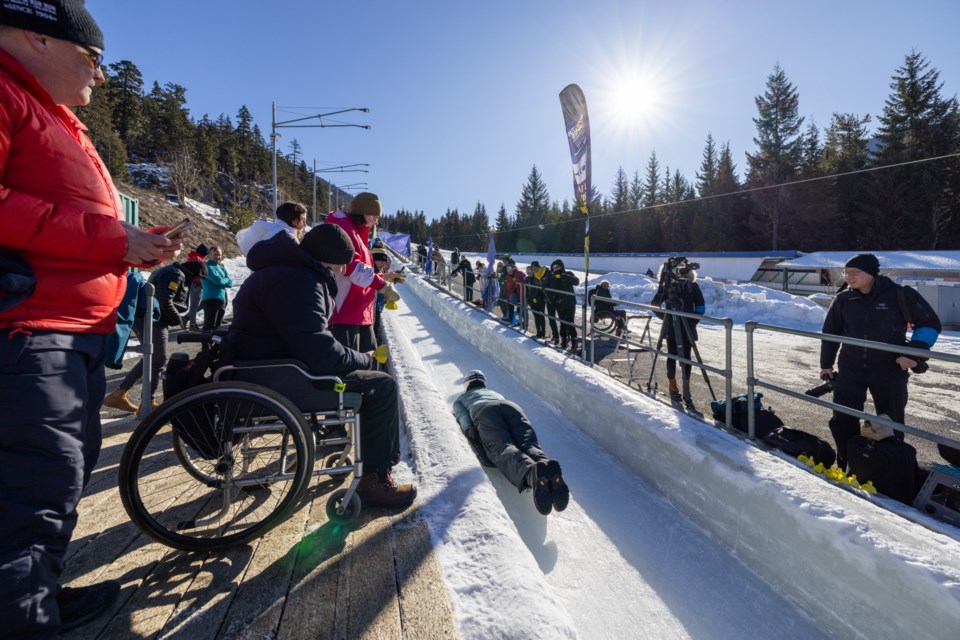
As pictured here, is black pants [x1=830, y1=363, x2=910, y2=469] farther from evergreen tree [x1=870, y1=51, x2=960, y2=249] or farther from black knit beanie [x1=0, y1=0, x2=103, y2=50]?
evergreen tree [x1=870, y1=51, x2=960, y2=249]

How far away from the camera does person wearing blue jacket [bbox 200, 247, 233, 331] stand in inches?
280

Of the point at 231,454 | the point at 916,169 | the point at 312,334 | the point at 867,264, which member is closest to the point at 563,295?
the point at 867,264

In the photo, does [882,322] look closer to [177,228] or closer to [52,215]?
[177,228]

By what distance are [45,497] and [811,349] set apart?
1157 cm

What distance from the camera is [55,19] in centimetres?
125

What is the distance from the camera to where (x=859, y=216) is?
37.0 metres

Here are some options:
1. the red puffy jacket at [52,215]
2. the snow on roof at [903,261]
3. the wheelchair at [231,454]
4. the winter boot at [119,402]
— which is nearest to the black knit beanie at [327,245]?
the wheelchair at [231,454]

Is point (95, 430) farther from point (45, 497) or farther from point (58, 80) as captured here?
point (58, 80)

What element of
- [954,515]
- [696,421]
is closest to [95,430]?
[696,421]

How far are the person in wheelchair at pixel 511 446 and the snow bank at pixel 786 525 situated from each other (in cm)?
36

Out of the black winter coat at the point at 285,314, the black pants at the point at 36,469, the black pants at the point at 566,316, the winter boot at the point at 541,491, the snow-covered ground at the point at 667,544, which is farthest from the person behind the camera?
the black pants at the point at 566,316

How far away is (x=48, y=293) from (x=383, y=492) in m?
1.49

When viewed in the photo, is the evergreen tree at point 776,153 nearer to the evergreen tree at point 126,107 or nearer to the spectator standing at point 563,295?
the spectator standing at point 563,295

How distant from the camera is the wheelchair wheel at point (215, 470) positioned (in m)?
1.72
